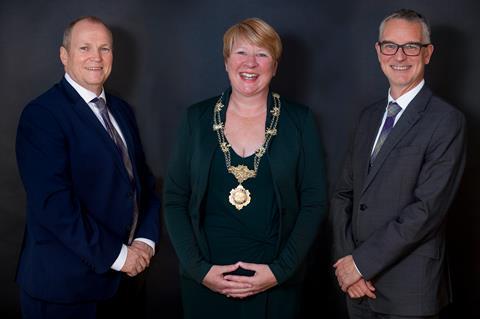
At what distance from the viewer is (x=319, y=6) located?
387cm

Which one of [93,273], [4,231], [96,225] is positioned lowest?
[4,231]

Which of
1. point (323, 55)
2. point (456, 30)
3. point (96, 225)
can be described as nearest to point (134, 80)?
point (323, 55)

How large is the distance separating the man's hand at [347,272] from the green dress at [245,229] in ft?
0.87

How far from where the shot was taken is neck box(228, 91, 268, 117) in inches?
120

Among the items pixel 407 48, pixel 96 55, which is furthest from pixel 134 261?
pixel 407 48

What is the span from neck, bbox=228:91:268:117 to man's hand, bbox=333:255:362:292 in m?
0.75

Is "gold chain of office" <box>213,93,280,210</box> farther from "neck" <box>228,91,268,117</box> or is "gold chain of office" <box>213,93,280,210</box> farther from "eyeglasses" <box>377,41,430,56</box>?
"eyeglasses" <box>377,41,430,56</box>

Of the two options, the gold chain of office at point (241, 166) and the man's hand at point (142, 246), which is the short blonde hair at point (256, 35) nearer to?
the gold chain of office at point (241, 166)

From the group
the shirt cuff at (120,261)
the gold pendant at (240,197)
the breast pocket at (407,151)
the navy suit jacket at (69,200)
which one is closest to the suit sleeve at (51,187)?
the navy suit jacket at (69,200)

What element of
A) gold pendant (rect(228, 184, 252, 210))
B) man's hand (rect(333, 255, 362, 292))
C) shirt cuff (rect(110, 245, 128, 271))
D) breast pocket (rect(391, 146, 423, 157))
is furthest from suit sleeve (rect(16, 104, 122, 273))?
breast pocket (rect(391, 146, 423, 157))

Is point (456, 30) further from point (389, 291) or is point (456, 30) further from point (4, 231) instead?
point (4, 231)

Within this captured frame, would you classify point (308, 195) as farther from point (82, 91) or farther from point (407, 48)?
point (82, 91)

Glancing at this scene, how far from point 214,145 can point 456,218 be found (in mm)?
1673

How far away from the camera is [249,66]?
2.92 m
